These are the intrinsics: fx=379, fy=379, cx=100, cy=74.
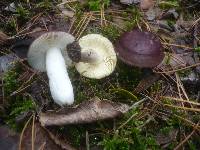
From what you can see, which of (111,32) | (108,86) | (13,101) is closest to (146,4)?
(111,32)

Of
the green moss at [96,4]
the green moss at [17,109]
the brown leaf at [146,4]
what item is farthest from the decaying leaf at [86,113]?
the brown leaf at [146,4]

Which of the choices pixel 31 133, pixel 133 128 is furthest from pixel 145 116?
pixel 31 133

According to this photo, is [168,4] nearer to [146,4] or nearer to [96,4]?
[146,4]

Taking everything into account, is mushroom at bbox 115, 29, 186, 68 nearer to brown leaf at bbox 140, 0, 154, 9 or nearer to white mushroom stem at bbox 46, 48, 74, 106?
white mushroom stem at bbox 46, 48, 74, 106

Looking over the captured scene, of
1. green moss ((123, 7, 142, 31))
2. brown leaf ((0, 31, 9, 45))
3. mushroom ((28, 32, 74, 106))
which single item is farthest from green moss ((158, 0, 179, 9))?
brown leaf ((0, 31, 9, 45))

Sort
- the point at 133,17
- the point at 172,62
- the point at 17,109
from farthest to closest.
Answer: the point at 133,17
the point at 172,62
the point at 17,109

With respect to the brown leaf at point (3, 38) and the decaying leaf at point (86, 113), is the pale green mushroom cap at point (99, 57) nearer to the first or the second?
the decaying leaf at point (86, 113)
